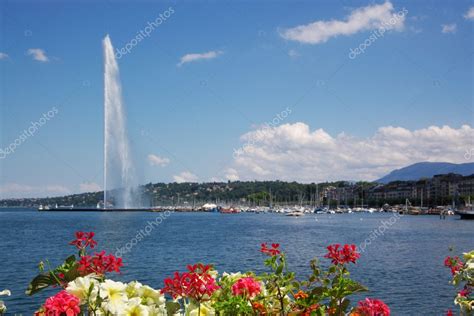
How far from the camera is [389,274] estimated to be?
2823cm

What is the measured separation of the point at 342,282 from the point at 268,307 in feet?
1.96

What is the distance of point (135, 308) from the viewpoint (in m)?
2.48

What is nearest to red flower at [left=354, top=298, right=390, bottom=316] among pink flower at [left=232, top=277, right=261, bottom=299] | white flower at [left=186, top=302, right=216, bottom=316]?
pink flower at [left=232, top=277, right=261, bottom=299]

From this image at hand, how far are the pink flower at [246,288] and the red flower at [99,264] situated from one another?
0.69 meters

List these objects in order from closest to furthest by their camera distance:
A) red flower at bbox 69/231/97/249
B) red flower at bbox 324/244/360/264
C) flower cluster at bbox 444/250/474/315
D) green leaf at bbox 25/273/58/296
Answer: green leaf at bbox 25/273/58/296 < red flower at bbox 69/231/97/249 < red flower at bbox 324/244/360/264 < flower cluster at bbox 444/250/474/315

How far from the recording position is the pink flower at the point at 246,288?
3039 millimetres

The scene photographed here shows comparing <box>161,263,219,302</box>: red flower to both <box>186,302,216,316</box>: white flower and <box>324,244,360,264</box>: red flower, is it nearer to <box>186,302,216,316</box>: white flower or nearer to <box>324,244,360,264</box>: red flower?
<box>186,302,216,316</box>: white flower

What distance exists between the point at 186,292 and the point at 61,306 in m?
0.77

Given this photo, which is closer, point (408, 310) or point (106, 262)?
point (106, 262)

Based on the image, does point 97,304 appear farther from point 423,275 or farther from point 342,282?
point 423,275

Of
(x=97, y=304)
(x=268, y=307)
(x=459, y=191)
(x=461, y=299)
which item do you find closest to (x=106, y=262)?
(x=97, y=304)

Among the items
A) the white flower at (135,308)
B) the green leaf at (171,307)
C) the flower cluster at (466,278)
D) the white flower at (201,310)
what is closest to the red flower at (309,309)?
the white flower at (201,310)

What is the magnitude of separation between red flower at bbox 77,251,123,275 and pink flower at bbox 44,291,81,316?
534mm

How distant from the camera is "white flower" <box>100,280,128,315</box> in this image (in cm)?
244
